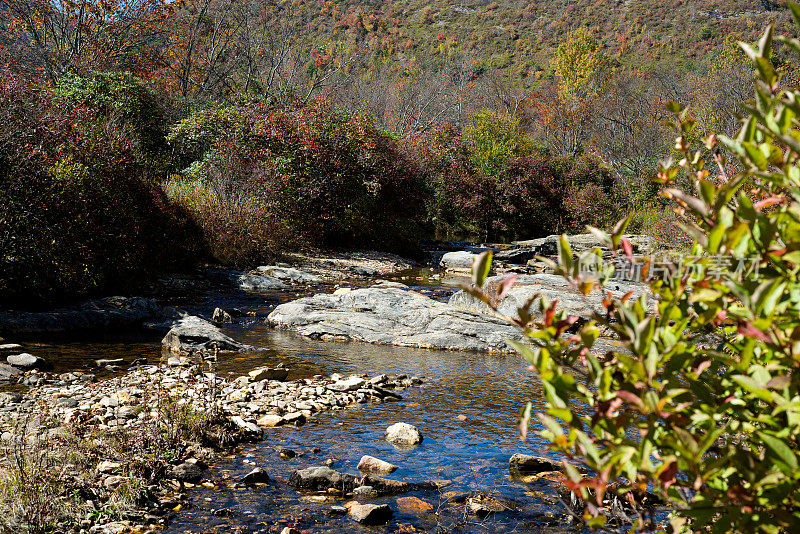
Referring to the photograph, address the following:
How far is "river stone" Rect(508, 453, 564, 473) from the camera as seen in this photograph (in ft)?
15.4

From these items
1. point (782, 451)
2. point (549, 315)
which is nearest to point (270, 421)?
point (549, 315)

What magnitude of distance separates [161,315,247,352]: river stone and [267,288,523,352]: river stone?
1.69 m

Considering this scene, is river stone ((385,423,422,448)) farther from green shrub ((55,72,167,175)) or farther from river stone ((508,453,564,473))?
green shrub ((55,72,167,175))

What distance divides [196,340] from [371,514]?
5.41 metres

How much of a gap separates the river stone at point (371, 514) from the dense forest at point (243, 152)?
26.1ft

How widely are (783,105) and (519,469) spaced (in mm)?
4033

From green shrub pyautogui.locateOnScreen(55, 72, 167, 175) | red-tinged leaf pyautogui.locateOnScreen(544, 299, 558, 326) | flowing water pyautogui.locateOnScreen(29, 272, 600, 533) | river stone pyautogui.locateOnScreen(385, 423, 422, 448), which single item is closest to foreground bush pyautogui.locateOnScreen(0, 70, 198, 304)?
flowing water pyautogui.locateOnScreen(29, 272, 600, 533)

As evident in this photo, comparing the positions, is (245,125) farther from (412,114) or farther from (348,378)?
(412,114)

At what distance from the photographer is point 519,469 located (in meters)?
4.72

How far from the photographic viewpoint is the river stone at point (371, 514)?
3779mm

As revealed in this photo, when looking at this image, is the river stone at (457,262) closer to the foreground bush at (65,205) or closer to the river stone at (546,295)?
the river stone at (546,295)

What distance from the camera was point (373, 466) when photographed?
4574 mm

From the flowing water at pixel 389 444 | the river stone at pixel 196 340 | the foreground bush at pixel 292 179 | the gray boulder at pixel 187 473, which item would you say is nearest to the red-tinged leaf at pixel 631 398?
the flowing water at pixel 389 444

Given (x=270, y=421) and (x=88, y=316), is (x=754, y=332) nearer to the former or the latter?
(x=270, y=421)
